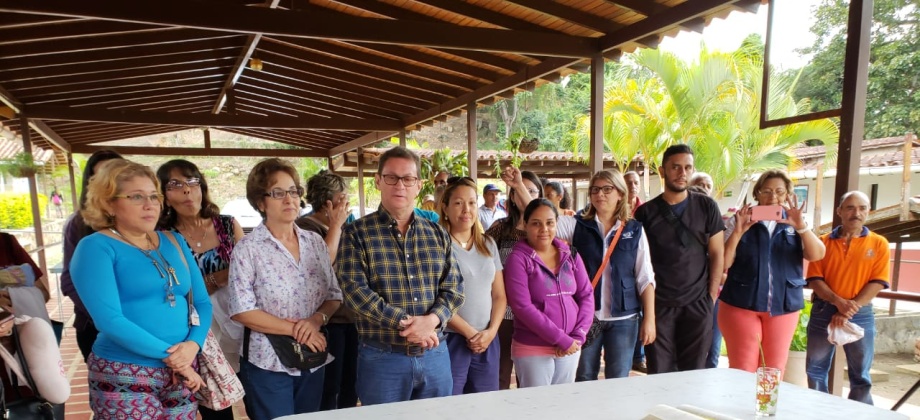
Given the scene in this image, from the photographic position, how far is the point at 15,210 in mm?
13883

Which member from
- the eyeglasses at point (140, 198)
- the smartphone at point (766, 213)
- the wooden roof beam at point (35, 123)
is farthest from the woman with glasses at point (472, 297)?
the wooden roof beam at point (35, 123)

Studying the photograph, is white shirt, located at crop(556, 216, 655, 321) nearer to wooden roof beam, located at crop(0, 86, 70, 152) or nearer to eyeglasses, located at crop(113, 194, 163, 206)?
eyeglasses, located at crop(113, 194, 163, 206)

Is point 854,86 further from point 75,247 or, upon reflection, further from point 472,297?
point 75,247

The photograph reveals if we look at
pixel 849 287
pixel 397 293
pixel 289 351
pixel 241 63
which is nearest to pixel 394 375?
pixel 397 293

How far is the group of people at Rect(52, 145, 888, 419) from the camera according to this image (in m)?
1.79

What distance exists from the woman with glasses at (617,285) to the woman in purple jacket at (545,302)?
0.20 meters

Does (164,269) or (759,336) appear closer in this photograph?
(164,269)

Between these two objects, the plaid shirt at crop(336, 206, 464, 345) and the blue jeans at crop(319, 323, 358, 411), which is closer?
the plaid shirt at crop(336, 206, 464, 345)

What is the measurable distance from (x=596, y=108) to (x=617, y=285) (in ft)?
6.75

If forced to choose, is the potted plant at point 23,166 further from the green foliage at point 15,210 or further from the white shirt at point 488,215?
the green foliage at point 15,210

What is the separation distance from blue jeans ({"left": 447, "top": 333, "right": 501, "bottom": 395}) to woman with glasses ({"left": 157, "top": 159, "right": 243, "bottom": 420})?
3.06ft

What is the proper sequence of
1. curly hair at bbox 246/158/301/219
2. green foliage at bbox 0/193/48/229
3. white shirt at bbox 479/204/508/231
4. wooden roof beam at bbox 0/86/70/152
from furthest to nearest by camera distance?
green foliage at bbox 0/193/48/229, wooden roof beam at bbox 0/86/70/152, white shirt at bbox 479/204/508/231, curly hair at bbox 246/158/301/219

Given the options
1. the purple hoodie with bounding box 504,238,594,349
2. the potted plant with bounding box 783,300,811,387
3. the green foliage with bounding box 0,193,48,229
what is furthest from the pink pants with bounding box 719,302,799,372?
the green foliage with bounding box 0,193,48,229

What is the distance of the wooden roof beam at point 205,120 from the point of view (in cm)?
682
